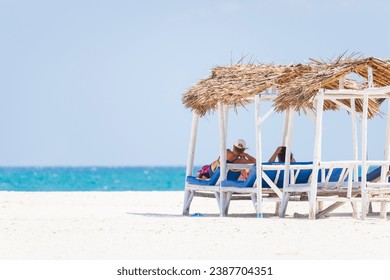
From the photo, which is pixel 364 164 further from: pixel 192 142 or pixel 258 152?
pixel 192 142

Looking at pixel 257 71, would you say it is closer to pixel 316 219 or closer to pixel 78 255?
pixel 316 219

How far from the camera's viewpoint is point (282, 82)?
16.3 metres

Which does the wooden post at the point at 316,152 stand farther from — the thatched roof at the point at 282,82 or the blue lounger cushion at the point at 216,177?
the blue lounger cushion at the point at 216,177

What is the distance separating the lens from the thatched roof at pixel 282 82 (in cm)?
1528

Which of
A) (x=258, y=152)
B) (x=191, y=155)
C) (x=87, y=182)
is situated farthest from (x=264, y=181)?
(x=87, y=182)

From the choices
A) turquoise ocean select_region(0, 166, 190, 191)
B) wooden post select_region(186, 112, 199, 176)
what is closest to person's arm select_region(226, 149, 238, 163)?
wooden post select_region(186, 112, 199, 176)

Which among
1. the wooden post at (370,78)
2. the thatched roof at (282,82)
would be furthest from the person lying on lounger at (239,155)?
the wooden post at (370,78)

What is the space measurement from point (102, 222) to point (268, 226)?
245 cm

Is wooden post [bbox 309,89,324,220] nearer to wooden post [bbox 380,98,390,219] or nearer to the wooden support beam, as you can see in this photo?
the wooden support beam

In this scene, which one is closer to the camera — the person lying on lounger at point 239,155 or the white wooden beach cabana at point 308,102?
the white wooden beach cabana at point 308,102

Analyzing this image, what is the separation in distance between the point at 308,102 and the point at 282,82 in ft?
1.58

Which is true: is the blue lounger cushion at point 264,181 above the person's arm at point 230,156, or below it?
below

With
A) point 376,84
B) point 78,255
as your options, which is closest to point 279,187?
point 376,84

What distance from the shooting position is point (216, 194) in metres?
17.1
